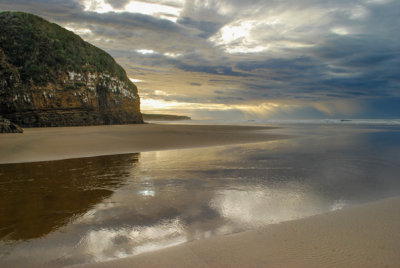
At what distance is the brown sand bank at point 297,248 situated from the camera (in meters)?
2.22

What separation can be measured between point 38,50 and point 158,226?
93.0 ft

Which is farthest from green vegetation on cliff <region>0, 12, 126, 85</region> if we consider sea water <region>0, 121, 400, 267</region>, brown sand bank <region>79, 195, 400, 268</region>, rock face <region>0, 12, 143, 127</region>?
brown sand bank <region>79, 195, 400, 268</region>

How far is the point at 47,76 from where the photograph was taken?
24.2 metres

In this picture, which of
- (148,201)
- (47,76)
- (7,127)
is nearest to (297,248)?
(148,201)

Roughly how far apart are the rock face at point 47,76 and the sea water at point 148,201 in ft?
64.9

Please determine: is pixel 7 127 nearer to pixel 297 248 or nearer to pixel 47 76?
pixel 47 76

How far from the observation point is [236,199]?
4.11 metres

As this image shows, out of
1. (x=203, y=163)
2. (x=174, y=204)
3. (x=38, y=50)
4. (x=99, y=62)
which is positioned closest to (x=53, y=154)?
(x=203, y=163)

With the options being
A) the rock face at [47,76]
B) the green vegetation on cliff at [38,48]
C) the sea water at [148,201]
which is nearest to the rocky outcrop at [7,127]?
the sea water at [148,201]

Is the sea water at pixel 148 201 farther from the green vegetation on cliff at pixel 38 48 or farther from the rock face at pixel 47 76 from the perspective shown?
the green vegetation on cliff at pixel 38 48

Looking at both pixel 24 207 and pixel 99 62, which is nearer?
pixel 24 207

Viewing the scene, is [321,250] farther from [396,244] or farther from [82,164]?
[82,164]

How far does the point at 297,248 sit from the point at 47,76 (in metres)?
28.2

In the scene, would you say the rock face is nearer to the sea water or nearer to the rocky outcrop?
the rocky outcrop
